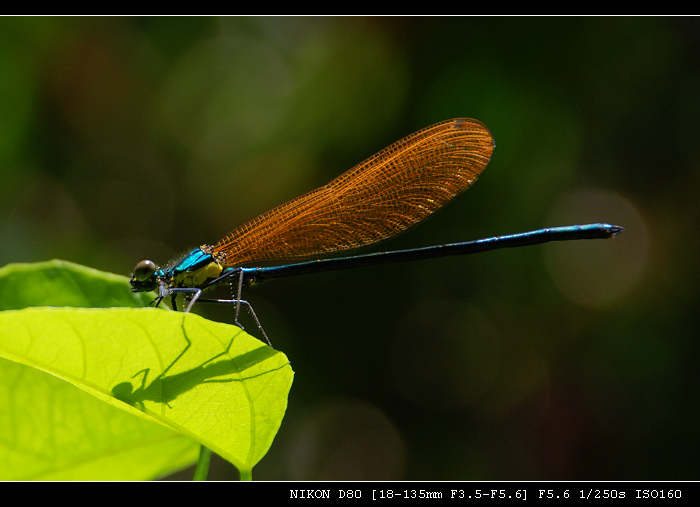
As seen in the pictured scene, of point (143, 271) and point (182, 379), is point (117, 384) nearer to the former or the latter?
point (182, 379)

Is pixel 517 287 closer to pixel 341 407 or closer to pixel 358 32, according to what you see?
pixel 341 407

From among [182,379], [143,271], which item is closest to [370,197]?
[143,271]

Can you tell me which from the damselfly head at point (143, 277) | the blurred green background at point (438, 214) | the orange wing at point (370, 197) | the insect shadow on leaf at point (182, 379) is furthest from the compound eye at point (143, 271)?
the blurred green background at point (438, 214)

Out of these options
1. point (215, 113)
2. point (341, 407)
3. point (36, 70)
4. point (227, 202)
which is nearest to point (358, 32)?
point (215, 113)

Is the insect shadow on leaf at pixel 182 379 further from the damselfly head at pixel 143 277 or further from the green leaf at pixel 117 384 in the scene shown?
the damselfly head at pixel 143 277

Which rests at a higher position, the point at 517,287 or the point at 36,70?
the point at 36,70
